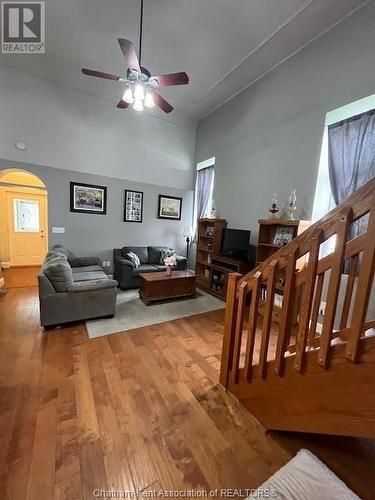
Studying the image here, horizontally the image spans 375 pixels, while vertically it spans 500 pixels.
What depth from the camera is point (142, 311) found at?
3.35 m

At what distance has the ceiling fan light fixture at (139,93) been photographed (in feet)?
7.71

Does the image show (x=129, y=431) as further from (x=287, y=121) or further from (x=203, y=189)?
(x=203, y=189)

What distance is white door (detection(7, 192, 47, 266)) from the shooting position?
216 inches

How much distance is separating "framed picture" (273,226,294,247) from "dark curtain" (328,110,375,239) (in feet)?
2.37

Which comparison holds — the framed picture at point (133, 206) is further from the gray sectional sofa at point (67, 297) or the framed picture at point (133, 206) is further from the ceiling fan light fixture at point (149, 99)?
the ceiling fan light fixture at point (149, 99)

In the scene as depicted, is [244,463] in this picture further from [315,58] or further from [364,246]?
[315,58]

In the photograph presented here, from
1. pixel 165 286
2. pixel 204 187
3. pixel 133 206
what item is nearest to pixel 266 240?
pixel 165 286

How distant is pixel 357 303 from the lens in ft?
3.24

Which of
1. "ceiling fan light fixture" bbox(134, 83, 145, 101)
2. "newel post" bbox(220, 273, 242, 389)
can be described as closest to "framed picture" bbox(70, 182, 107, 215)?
"ceiling fan light fixture" bbox(134, 83, 145, 101)

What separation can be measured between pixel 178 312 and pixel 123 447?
2053 millimetres

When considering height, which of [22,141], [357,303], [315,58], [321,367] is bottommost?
[321,367]

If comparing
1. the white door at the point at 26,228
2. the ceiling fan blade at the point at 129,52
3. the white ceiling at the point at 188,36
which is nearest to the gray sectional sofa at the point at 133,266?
the white door at the point at 26,228

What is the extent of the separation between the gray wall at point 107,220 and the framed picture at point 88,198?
A: 0.28 ft

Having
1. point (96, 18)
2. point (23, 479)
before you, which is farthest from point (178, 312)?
point (96, 18)
